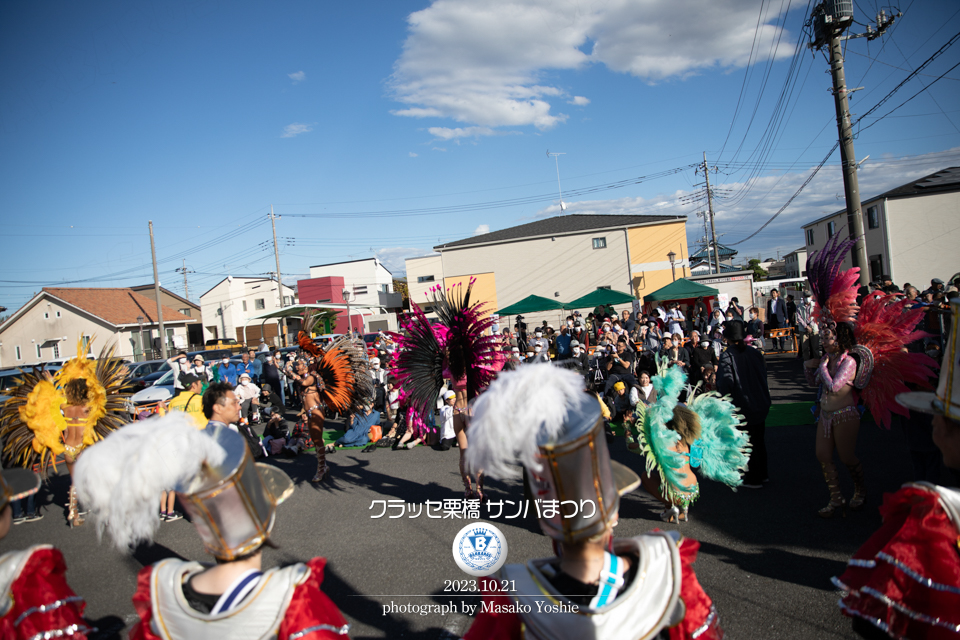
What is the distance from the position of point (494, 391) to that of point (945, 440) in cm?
175

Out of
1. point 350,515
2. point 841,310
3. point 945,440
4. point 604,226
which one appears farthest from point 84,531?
point 604,226

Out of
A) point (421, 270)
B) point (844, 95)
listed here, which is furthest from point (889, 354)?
point (421, 270)

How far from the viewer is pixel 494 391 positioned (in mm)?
1601

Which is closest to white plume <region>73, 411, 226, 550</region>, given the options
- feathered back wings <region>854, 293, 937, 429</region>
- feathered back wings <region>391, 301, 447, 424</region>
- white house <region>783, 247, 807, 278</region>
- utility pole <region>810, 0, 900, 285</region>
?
feathered back wings <region>391, 301, 447, 424</region>

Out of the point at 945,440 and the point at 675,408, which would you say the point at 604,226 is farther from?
the point at 945,440

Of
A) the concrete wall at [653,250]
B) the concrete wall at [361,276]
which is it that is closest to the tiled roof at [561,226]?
the concrete wall at [653,250]

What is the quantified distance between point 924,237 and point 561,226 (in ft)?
61.0

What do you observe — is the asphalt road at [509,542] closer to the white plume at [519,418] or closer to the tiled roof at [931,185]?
the white plume at [519,418]

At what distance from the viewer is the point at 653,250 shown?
96.9 feet

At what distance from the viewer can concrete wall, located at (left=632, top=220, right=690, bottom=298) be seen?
29.3m

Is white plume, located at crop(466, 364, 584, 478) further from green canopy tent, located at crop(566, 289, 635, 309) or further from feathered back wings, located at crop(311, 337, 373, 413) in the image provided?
green canopy tent, located at crop(566, 289, 635, 309)

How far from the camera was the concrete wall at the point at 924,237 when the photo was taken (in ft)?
83.8

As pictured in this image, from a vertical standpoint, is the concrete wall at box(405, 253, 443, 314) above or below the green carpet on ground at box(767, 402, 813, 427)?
above

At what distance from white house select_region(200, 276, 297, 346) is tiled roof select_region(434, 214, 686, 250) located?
844 inches
